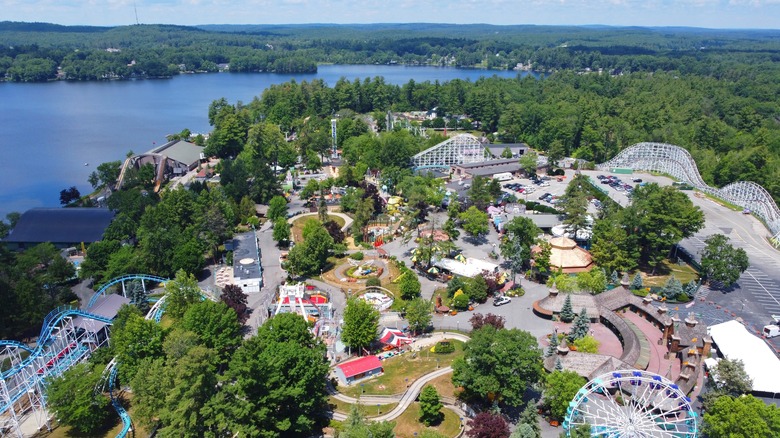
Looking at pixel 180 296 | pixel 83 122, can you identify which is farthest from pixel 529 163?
pixel 83 122

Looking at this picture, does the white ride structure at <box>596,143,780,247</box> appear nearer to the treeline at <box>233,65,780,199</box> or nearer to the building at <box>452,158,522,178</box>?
the treeline at <box>233,65,780,199</box>

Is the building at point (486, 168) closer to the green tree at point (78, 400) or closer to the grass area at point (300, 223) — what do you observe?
the grass area at point (300, 223)

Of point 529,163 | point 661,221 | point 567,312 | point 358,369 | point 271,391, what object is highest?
point 661,221

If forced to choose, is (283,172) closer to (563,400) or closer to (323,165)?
(323,165)

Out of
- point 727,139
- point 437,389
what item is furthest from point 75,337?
point 727,139

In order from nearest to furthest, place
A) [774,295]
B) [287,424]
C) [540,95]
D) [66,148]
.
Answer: [287,424]
[774,295]
[66,148]
[540,95]

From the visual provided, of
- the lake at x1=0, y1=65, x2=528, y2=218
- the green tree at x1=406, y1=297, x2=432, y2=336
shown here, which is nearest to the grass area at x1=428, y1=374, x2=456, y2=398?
the green tree at x1=406, y1=297, x2=432, y2=336

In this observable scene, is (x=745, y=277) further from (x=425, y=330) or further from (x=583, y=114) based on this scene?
(x=583, y=114)
